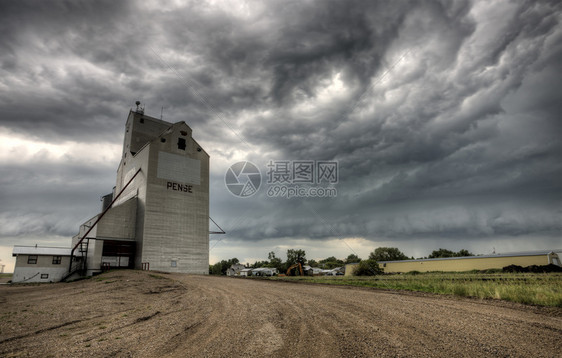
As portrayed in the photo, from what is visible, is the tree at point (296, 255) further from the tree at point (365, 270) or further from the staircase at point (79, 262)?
the staircase at point (79, 262)

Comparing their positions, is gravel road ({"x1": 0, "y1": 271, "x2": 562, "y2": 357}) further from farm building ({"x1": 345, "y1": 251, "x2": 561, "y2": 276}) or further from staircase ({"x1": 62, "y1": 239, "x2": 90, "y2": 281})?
farm building ({"x1": 345, "y1": 251, "x2": 561, "y2": 276})

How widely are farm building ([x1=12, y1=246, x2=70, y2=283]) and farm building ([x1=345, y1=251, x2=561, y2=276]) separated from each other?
5878cm

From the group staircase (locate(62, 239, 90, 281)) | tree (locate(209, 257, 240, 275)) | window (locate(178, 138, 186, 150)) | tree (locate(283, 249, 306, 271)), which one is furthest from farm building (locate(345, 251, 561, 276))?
tree (locate(209, 257, 240, 275))

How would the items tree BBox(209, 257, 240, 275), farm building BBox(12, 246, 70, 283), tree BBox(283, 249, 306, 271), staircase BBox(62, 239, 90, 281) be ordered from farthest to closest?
tree BBox(209, 257, 240, 275), tree BBox(283, 249, 306, 271), staircase BBox(62, 239, 90, 281), farm building BBox(12, 246, 70, 283)

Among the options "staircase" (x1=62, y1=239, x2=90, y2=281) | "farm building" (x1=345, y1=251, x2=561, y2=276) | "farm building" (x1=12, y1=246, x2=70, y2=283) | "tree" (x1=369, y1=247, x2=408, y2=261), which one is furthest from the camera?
"tree" (x1=369, y1=247, x2=408, y2=261)

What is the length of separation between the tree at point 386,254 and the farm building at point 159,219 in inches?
3160

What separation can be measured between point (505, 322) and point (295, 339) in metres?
6.39

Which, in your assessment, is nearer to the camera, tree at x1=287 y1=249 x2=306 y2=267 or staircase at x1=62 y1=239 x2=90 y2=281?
staircase at x1=62 y1=239 x2=90 y2=281

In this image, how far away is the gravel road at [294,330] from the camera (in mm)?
6867

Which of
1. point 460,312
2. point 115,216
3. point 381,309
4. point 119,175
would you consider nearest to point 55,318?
point 381,309

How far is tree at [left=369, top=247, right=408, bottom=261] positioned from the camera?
109 meters

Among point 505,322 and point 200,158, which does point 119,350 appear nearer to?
point 505,322

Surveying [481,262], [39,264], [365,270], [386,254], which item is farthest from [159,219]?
[386,254]

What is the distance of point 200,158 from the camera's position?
50312 mm
